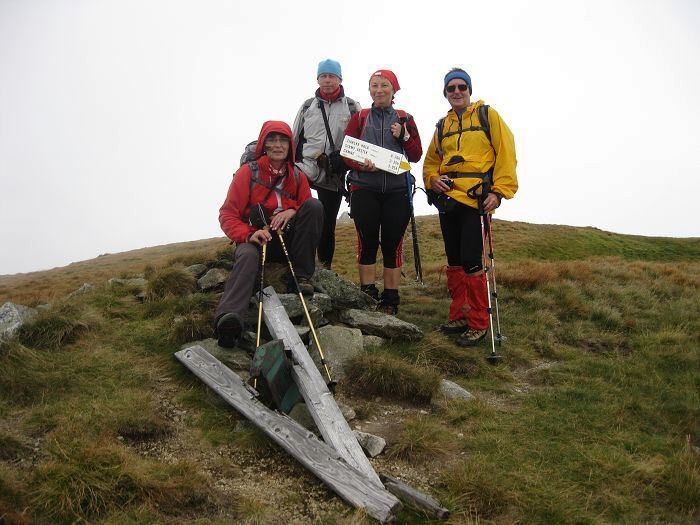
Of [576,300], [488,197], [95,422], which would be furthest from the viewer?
[576,300]

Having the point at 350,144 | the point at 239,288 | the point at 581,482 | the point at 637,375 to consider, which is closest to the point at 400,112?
the point at 350,144

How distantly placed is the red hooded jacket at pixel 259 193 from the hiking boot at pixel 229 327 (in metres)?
1.25

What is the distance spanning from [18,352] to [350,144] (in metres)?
5.30

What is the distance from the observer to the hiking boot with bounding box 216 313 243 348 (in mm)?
6582

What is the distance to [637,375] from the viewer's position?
7238 mm

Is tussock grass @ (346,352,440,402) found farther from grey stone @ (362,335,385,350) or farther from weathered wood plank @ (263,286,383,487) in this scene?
grey stone @ (362,335,385,350)

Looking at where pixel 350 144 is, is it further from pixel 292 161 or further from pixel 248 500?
pixel 248 500

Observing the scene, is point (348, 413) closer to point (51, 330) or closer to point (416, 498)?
point (416, 498)

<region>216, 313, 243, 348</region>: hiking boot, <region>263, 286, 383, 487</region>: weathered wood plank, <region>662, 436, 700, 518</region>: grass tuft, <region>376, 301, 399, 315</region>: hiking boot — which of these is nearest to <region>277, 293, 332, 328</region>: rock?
<region>263, 286, 383, 487</region>: weathered wood plank

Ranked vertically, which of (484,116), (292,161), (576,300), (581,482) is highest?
(484,116)

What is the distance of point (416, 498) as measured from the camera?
13.8ft

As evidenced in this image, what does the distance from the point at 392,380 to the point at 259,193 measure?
3433mm

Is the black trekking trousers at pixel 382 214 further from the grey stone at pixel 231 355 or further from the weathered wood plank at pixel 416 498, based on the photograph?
the weathered wood plank at pixel 416 498

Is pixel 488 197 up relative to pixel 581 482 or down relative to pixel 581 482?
up
